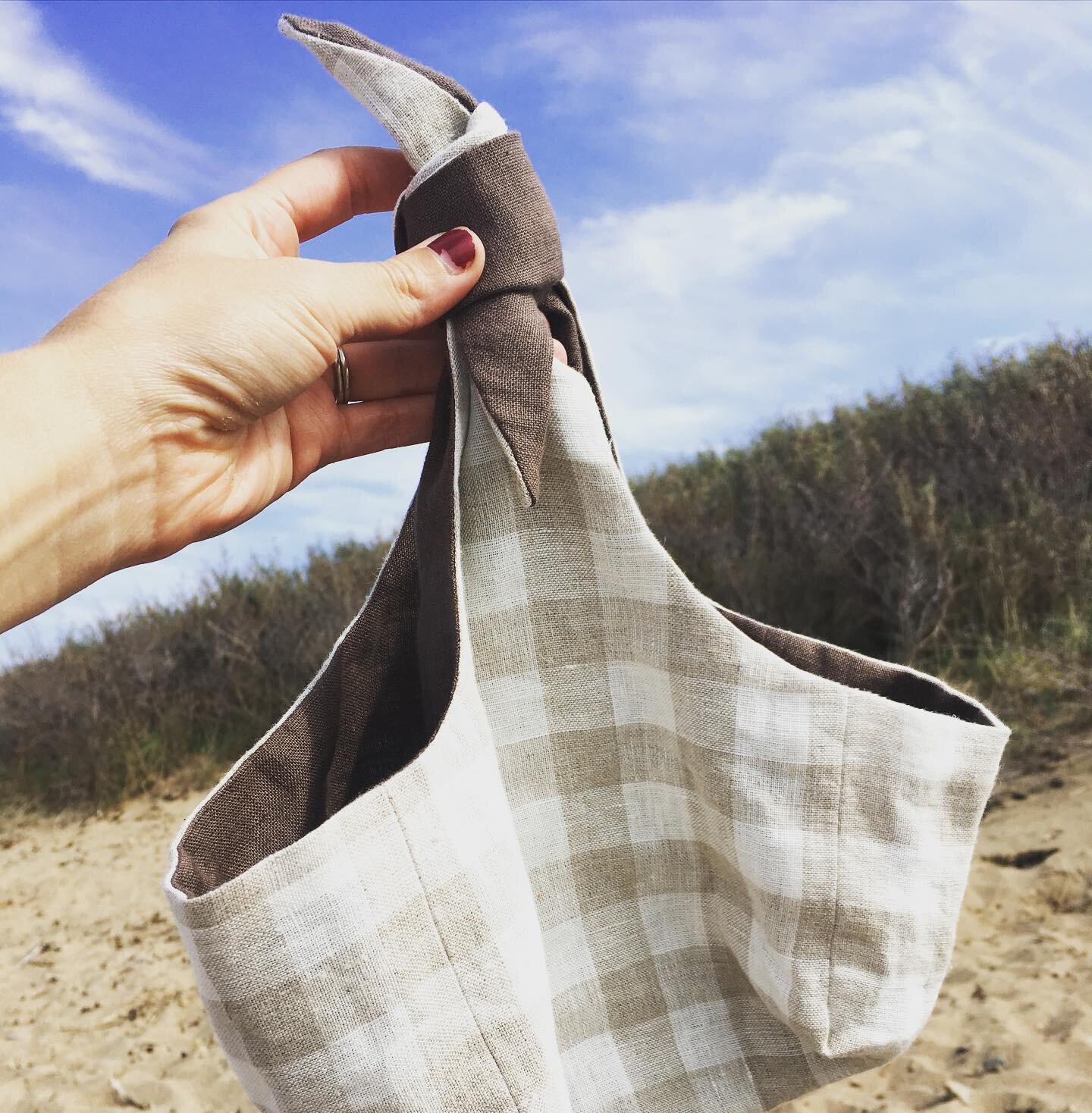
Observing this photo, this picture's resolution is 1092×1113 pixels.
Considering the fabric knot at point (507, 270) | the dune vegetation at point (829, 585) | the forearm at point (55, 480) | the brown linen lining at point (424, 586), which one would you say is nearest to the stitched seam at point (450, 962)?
the brown linen lining at point (424, 586)

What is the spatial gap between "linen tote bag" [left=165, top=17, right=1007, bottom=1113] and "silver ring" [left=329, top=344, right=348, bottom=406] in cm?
35

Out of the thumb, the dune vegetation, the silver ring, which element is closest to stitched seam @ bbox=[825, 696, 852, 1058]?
the thumb

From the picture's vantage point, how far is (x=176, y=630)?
8.30m

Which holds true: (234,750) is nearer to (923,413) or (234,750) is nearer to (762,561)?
(762,561)

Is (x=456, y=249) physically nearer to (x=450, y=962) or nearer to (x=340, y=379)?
(x=340, y=379)

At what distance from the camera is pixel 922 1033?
3.27 metres

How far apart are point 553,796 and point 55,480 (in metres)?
0.75

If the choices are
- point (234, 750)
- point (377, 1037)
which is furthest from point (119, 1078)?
point (234, 750)

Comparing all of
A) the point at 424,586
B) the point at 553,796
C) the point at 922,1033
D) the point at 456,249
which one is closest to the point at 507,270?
the point at 456,249

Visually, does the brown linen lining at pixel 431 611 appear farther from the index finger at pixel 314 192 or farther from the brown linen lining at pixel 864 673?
the index finger at pixel 314 192

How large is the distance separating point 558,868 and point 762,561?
5.71m

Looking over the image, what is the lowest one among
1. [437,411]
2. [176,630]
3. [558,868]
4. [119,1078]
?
[119,1078]

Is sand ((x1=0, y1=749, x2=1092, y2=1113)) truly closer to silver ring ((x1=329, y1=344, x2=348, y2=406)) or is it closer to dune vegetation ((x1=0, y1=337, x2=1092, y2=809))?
dune vegetation ((x1=0, y1=337, x2=1092, y2=809))

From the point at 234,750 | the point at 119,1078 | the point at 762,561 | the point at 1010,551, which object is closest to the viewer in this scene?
the point at 119,1078
